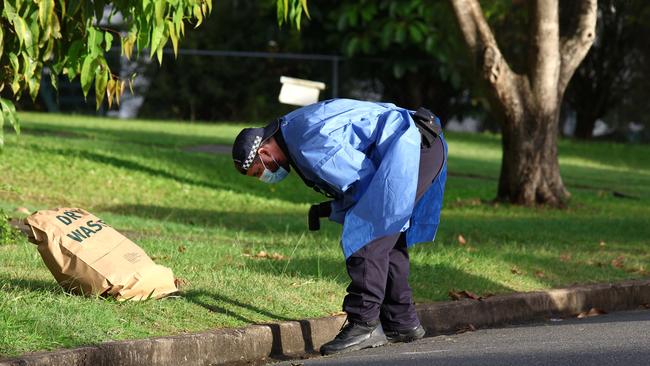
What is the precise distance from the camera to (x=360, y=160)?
6.97 m

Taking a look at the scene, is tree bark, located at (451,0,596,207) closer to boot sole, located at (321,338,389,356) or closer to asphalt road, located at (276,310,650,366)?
asphalt road, located at (276,310,650,366)

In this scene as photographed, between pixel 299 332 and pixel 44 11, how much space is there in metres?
2.52

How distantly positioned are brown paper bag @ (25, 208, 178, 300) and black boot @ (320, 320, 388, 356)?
3.45ft

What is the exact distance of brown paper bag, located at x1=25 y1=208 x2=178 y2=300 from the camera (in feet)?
24.2

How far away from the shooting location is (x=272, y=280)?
8.57 meters

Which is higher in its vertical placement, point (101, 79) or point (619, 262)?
point (101, 79)

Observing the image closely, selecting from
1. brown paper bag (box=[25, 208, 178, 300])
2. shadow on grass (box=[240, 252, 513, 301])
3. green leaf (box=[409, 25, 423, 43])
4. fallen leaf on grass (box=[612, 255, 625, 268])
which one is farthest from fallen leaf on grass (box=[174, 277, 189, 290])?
green leaf (box=[409, 25, 423, 43])

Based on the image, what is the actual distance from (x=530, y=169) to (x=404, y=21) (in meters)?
12.2

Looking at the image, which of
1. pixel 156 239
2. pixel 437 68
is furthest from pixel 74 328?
pixel 437 68

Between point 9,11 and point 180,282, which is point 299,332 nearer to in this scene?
point 180,282

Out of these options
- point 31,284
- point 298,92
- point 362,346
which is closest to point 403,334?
point 362,346

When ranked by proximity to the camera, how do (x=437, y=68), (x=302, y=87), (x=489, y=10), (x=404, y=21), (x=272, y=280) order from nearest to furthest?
(x=272, y=280)
(x=302, y=87)
(x=489, y=10)
(x=404, y=21)
(x=437, y=68)

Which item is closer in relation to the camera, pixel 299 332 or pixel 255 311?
pixel 299 332

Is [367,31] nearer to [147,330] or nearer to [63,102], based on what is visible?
[63,102]
